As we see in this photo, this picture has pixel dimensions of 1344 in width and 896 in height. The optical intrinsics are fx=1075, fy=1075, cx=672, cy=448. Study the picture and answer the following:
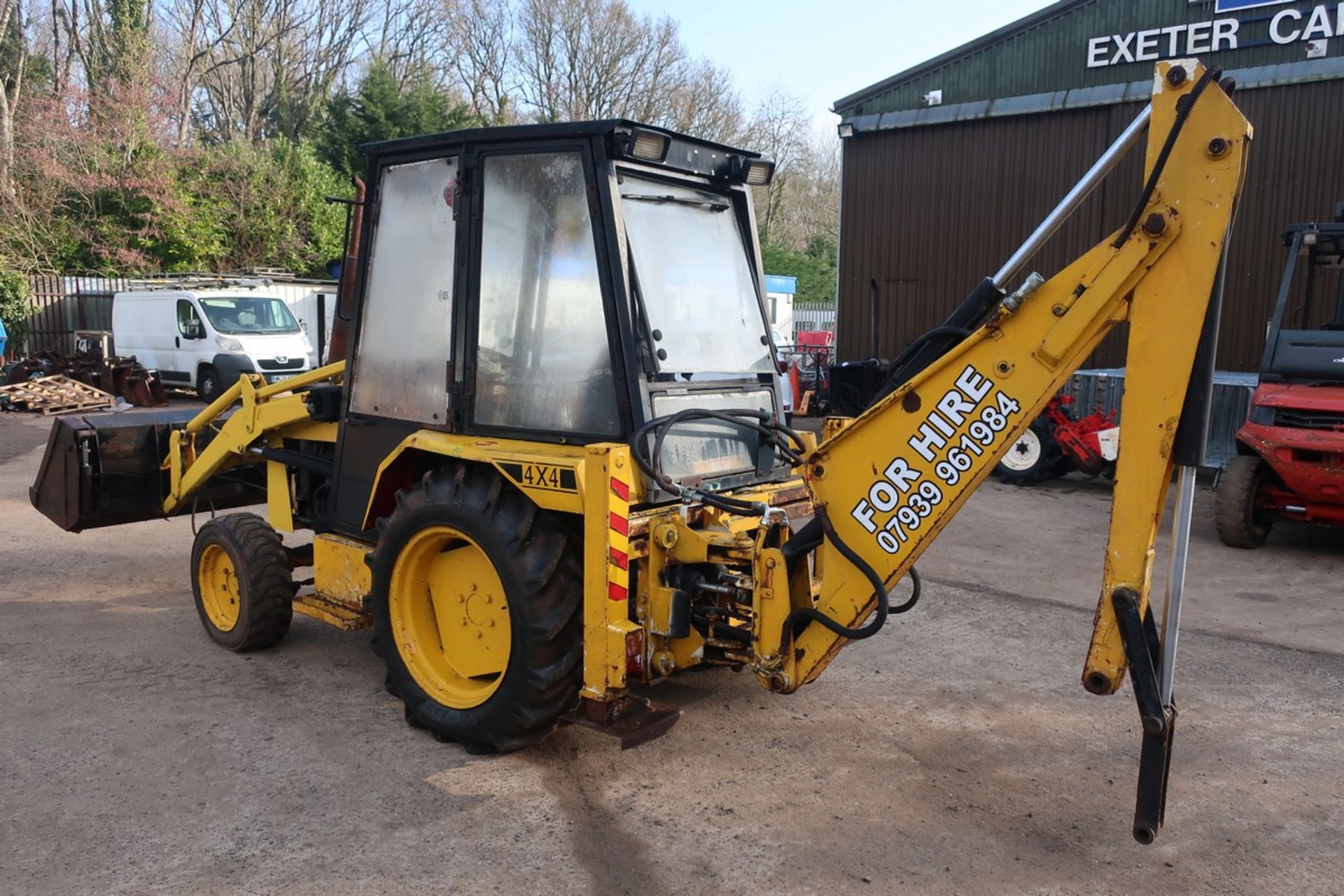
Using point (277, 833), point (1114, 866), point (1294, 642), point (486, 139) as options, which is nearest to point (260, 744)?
point (277, 833)

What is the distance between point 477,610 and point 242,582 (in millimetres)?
1667

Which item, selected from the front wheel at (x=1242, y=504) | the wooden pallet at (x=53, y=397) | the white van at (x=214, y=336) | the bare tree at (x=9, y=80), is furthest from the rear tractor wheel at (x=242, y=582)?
the bare tree at (x=9, y=80)

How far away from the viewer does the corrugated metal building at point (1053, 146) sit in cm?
1334

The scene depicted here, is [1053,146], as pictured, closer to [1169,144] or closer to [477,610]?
[1169,144]

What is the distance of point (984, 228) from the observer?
1580cm

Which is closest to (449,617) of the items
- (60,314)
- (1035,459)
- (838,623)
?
(838,623)

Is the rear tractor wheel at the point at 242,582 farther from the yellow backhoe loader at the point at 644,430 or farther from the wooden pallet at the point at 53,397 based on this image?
the wooden pallet at the point at 53,397

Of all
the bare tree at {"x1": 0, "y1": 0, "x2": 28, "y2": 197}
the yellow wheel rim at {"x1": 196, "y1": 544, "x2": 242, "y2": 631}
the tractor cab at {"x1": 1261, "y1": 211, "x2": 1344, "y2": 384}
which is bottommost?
the yellow wheel rim at {"x1": 196, "y1": 544, "x2": 242, "y2": 631}

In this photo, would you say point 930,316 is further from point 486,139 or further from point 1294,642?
point 486,139

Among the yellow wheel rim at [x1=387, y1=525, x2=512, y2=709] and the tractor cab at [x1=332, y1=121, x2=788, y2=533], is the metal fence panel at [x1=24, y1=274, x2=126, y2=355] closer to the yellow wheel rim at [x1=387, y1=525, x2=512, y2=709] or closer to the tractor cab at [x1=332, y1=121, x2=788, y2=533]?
the tractor cab at [x1=332, y1=121, x2=788, y2=533]

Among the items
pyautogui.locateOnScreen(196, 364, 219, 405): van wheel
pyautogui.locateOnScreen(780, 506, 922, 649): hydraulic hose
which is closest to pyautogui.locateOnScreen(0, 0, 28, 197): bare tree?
pyautogui.locateOnScreen(196, 364, 219, 405): van wheel

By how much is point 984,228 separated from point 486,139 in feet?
42.1

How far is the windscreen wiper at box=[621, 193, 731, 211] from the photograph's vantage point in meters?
4.28

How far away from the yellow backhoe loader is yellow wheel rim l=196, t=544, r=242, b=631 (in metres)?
0.23
